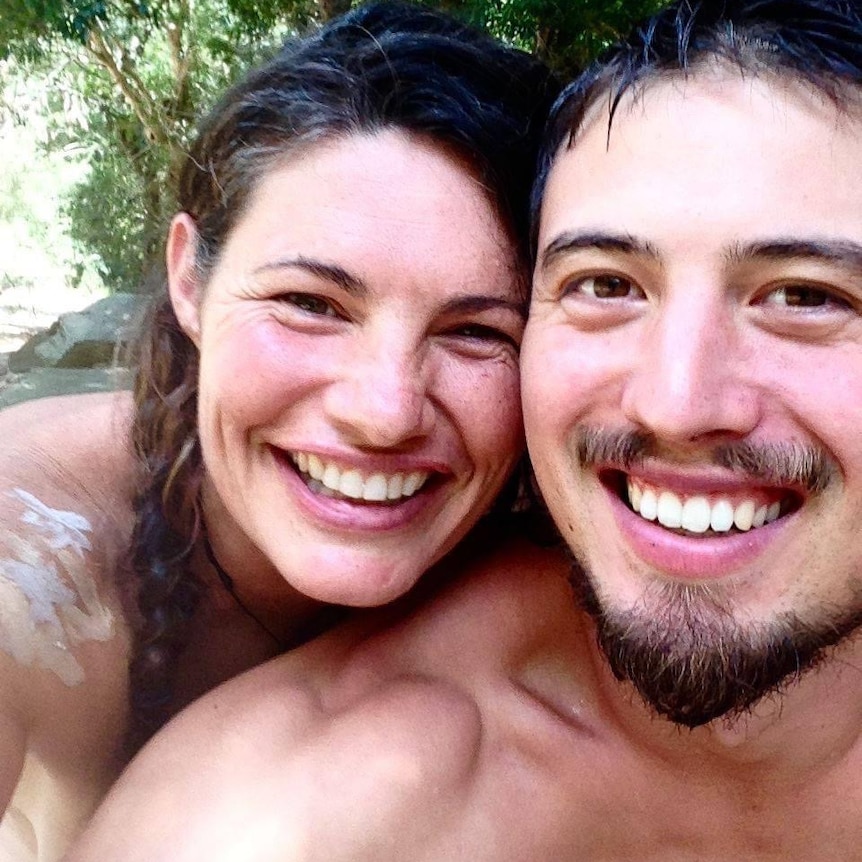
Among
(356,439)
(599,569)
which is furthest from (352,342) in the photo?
(599,569)

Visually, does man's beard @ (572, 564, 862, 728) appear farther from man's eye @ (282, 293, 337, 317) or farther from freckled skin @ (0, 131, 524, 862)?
man's eye @ (282, 293, 337, 317)

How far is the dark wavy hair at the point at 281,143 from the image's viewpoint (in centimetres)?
128

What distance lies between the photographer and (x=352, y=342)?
1.21m

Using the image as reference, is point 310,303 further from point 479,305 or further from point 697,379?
point 697,379

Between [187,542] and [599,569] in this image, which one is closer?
[599,569]

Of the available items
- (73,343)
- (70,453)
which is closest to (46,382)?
(73,343)

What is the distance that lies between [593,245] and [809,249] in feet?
0.85

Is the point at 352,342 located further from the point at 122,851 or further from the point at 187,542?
the point at 122,851

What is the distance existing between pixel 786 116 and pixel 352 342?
0.62m

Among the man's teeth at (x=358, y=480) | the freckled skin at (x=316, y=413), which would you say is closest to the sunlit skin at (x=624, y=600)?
the freckled skin at (x=316, y=413)

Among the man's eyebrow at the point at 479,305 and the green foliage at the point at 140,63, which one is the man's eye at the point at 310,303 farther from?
the green foliage at the point at 140,63

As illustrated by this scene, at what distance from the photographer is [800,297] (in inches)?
40.9

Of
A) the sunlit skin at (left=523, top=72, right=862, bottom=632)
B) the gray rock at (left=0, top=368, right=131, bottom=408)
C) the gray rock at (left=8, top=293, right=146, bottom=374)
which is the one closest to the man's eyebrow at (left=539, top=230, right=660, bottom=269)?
the sunlit skin at (left=523, top=72, right=862, bottom=632)

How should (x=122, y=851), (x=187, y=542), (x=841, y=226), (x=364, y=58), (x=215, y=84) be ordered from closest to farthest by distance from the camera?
1. (x=841, y=226)
2. (x=122, y=851)
3. (x=364, y=58)
4. (x=187, y=542)
5. (x=215, y=84)
